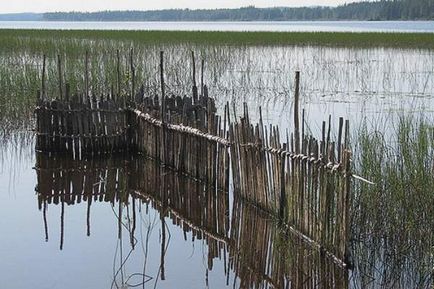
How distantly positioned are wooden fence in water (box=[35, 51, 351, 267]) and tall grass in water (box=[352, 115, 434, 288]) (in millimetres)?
287

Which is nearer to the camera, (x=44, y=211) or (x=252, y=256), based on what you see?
(x=252, y=256)

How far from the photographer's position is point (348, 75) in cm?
2012

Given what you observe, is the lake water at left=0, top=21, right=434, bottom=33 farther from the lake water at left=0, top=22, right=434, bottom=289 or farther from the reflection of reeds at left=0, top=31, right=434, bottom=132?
the lake water at left=0, top=22, right=434, bottom=289

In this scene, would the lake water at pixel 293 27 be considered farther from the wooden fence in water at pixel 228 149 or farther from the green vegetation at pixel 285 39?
the wooden fence in water at pixel 228 149

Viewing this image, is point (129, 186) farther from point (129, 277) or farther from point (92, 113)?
point (129, 277)

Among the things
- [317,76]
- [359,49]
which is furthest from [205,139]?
[359,49]

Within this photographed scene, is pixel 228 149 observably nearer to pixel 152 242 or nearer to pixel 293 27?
pixel 152 242

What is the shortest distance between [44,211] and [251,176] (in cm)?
237

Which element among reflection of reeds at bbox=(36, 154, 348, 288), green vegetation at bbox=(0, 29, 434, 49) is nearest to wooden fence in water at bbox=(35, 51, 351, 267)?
reflection of reeds at bbox=(36, 154, 348, 288)

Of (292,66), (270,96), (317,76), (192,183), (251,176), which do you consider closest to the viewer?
(251,176)

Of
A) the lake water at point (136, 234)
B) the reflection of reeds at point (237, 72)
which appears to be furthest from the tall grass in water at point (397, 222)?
the reflection of reeds at point (237, 72)

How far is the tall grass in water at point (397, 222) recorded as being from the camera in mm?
5910

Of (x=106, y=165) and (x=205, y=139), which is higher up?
(x=205, y=139)

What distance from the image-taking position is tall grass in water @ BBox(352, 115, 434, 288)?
591 cm
